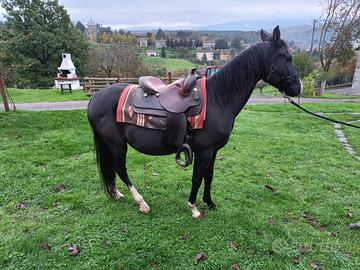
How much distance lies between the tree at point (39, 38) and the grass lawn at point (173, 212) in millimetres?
21656

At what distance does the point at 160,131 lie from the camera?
2951 millimetres

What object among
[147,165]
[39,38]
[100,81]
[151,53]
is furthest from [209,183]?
[151,53]

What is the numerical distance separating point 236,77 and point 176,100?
70 centimetres

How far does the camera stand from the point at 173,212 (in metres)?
3.40

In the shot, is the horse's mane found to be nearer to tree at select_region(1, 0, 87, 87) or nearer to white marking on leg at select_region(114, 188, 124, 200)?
white marking on leg at select_region(114, 188, 124, 200)

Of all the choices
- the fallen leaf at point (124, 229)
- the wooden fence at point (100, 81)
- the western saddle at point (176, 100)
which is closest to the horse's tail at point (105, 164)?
the fallen leaf at point (124, 229)

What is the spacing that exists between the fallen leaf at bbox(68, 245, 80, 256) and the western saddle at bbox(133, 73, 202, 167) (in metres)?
1.39

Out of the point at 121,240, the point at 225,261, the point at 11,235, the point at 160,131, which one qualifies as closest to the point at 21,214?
the point at 11,235

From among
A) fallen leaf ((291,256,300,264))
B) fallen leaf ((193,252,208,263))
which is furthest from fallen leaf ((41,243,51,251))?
fallen leaf ((291,256,300,264))

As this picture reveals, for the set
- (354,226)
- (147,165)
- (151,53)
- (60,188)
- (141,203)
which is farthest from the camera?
(151,53)

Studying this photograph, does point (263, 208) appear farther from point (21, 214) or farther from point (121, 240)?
point (21, 214)

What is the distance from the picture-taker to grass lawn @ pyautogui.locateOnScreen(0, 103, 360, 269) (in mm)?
2672

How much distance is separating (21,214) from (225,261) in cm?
248

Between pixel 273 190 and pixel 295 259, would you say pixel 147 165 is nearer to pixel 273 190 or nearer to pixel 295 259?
pixel 273 190
